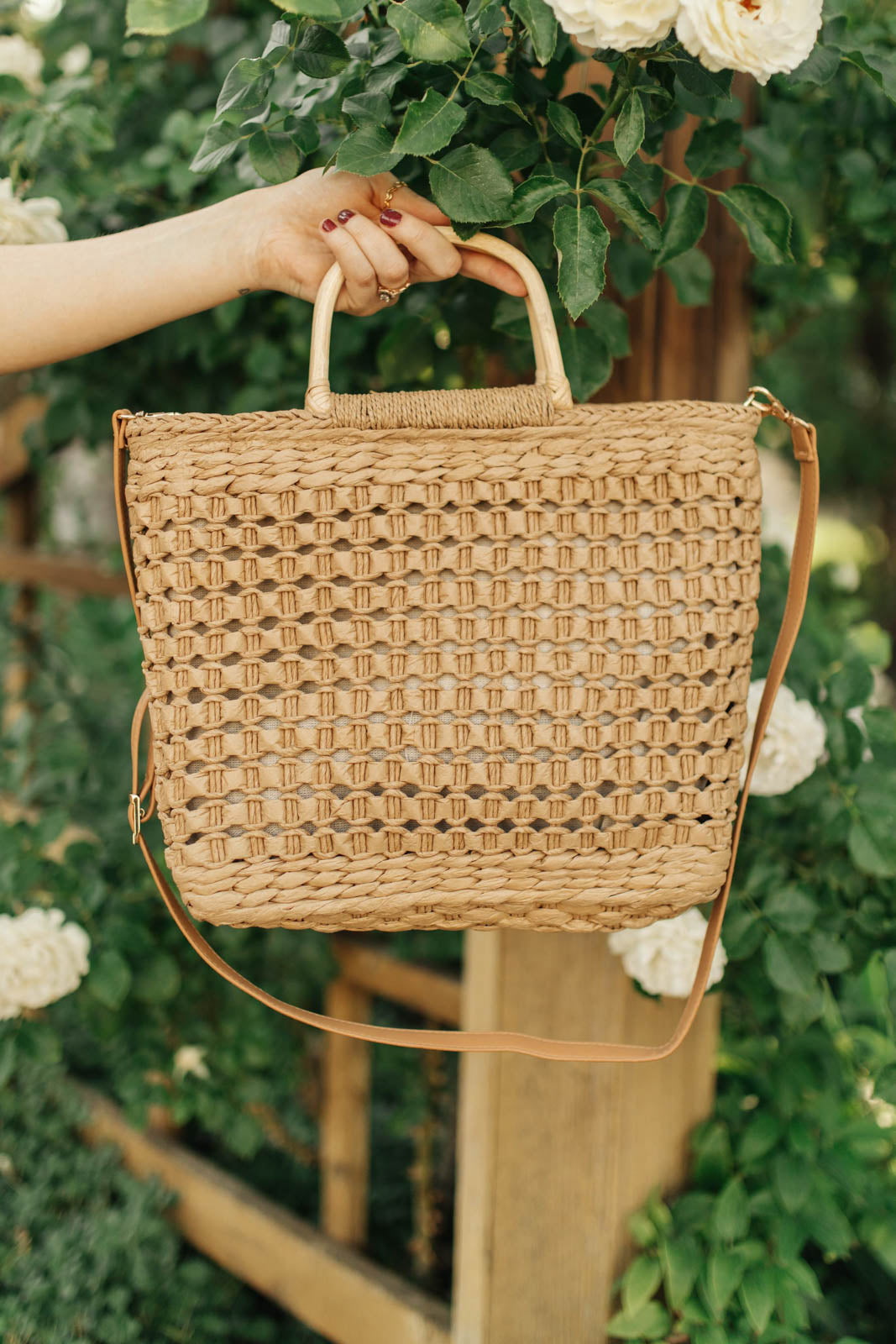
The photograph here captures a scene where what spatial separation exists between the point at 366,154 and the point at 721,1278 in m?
1.09

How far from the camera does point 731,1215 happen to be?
1.07 metres

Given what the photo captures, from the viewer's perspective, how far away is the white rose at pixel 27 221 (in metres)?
0.88

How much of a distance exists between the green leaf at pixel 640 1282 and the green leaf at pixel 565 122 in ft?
3.50

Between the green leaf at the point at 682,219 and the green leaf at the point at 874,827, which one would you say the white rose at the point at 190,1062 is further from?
the green leaf at the point at 682,219

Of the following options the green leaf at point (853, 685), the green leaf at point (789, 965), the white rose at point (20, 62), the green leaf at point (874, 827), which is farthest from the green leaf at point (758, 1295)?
the white rose at point (20, 62)

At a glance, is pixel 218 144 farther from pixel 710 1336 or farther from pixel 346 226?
pixel 710 1336

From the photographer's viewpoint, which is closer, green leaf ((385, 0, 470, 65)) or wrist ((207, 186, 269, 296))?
green leaf ((385, 0, 470, 65))

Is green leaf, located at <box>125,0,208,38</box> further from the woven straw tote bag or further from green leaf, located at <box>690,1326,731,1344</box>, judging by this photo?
green leaf, located at <box>690,1326,731,1344</box>

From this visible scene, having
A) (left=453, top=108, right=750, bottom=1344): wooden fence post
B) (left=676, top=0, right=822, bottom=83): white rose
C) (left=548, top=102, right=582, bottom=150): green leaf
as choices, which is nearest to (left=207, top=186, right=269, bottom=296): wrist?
(left=548, top=102, right=582, bottom=150): green leaf

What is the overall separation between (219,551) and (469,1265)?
3.11 ft

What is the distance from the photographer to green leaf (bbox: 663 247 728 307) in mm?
952

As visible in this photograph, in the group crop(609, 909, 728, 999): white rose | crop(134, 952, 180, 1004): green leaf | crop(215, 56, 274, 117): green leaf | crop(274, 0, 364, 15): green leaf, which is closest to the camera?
crop(274, 0, 364, 15): green leaf

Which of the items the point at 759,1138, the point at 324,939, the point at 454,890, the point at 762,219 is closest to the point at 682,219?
the point at 762,219

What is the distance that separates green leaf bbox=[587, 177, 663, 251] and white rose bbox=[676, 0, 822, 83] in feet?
0.33
